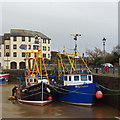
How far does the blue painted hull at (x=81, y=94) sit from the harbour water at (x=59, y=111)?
1.66ft

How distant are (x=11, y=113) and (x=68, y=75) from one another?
6.69 m

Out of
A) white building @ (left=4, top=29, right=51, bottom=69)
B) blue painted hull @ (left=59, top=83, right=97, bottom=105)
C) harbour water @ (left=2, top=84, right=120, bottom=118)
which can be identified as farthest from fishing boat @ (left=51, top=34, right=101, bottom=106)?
white building @ (left=4, top=29, right=51, bottom=69)

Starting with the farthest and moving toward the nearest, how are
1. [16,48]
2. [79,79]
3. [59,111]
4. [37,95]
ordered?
[16,48], [79,79], [37,95], [59,111]

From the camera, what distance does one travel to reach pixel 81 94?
57.6ft

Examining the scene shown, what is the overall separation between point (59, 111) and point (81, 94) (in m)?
2.69

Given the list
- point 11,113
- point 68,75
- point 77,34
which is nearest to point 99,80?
point 68,75

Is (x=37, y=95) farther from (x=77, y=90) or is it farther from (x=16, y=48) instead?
(x=16, y=48)

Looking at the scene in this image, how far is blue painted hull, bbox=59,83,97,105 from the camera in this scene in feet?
55.7

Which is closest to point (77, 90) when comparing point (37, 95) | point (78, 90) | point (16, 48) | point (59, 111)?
point (78, 90)

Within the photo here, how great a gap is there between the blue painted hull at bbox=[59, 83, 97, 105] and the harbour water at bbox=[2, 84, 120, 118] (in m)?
0.51

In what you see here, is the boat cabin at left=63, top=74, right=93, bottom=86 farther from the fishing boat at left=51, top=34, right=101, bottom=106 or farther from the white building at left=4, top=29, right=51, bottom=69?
the white building at left=4, top=29, right=51, bottom=69

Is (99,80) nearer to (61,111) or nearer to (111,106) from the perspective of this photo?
(111,106)

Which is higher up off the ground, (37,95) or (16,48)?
(16,48)

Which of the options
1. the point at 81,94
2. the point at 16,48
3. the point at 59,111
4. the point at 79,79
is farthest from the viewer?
the point at 16,48
